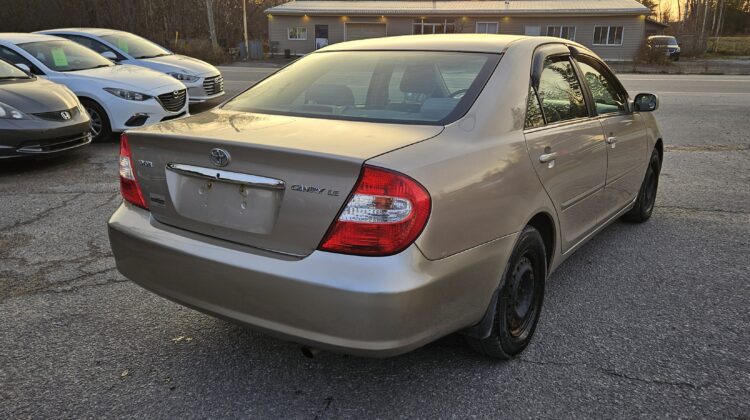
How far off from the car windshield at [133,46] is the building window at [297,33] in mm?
27710

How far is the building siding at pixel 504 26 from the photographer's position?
35.2 metres

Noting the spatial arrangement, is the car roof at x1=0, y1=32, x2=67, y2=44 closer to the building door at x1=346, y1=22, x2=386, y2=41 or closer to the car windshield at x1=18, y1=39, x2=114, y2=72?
the car windshield at x1=18, y1=39, x2=114, y2=72

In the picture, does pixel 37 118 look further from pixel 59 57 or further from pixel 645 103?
pixel 645 103

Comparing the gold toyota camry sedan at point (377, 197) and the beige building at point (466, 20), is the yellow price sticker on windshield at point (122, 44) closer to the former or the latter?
the gold toyota camry sedan at point (377, 197)

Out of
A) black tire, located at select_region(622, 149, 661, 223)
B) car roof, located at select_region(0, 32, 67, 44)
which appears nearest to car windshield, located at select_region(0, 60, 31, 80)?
car roof, located at select_region(0, 32, 67, 44)

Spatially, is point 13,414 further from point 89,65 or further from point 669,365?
point 89,65

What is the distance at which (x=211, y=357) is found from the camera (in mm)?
2861

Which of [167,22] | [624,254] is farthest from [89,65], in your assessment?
[167,22]

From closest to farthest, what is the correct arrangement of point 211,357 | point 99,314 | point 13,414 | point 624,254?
1. point 13,414
2. point 211,357
3. point 99,314
4. point 624,254

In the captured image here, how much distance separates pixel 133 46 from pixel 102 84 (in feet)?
12.4

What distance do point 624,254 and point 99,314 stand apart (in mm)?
3647

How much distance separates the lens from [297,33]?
3838 centimetres

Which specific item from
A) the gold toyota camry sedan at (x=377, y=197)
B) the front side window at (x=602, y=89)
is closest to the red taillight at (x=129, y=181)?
the gold toyota camry sedan at (x=377, y=197)

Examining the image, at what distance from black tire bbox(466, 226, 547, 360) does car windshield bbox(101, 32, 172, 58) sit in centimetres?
1037
